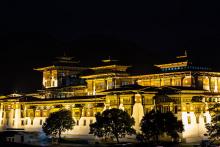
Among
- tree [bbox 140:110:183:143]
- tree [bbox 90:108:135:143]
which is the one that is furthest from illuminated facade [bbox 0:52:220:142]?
tree [bbox 140:110:183:143]

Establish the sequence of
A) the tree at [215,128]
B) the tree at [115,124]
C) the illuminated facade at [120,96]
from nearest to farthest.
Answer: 1. the tree at [215,128]
2. the tree at [115,124]
3. the illuminated facade at [120,96]

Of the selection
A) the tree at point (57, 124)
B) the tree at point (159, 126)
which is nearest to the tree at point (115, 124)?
the tree at point (159, 126)

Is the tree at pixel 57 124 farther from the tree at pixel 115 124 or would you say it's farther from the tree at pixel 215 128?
the tree at pixel 215 128

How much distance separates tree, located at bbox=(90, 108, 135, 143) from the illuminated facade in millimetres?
3661

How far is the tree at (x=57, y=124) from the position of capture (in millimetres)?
58188

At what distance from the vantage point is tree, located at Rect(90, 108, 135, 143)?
164ft

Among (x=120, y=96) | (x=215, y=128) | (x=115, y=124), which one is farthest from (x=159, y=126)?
(x=120, y=96)

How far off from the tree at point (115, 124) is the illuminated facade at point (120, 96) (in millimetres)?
3661

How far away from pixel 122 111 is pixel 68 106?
51.8ft

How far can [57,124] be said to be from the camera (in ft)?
191

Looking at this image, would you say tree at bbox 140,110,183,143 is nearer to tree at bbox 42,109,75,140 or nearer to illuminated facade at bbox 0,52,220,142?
illuminated facade at bbox 0,52,220,142

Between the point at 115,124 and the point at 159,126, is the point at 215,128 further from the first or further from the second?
the point at 115,124

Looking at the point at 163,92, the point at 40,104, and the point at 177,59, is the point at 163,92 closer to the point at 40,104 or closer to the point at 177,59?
the point at 177,59

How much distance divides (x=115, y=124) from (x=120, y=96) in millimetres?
5902
